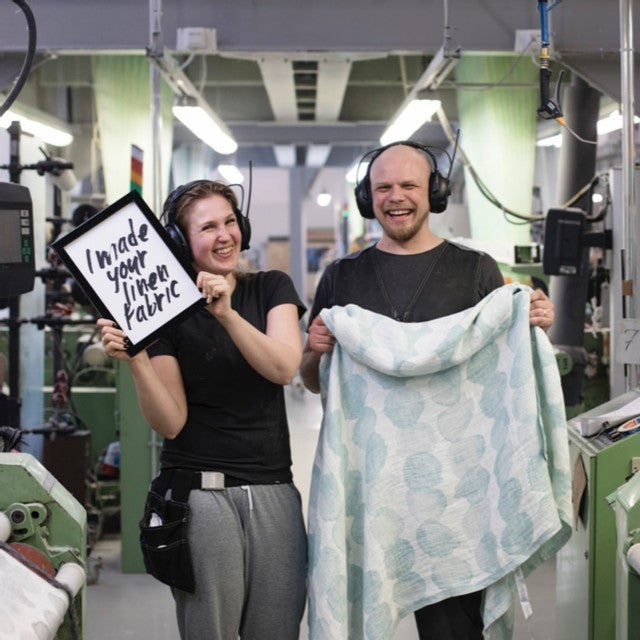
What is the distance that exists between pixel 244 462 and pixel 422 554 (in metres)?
0.55

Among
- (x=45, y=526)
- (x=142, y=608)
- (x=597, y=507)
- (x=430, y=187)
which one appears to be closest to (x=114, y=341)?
(x=45, y=526)

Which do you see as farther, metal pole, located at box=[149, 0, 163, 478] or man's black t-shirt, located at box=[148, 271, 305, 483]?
metal pole, located at box=[149, 0, 163, 478]

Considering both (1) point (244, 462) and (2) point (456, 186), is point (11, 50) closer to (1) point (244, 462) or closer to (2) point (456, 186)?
(1) point (244, 462)

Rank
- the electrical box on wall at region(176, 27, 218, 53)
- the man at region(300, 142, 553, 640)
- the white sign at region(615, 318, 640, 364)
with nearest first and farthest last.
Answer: the man at region(300, 142, 553, 640)
the white sign at region(615, 318, 640, 364)
the electrical box on wall at region(176, 27, 218, 53)

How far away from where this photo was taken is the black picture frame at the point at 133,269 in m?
2.18

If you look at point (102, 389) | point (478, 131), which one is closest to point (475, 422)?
point (102, 389)

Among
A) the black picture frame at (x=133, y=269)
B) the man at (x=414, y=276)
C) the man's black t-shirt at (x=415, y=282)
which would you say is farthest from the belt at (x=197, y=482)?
the man's black t-shirt at (x=415, y=282)

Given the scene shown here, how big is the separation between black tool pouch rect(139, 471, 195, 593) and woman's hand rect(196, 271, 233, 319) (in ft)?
1.35

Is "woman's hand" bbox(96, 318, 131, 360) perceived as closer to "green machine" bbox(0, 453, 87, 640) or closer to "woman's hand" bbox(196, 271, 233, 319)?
"woman's hand" bbox(196, 271, 233, 319)

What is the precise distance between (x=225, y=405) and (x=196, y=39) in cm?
338

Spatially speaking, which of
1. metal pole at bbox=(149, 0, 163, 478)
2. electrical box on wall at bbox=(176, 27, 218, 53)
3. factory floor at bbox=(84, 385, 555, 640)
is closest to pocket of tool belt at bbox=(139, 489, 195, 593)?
factory floor at bbox=(84, 385, 555, 640)

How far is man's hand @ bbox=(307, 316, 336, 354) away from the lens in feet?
8.16

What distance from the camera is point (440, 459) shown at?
8.02 ft

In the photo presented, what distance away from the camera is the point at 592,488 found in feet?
9.68
